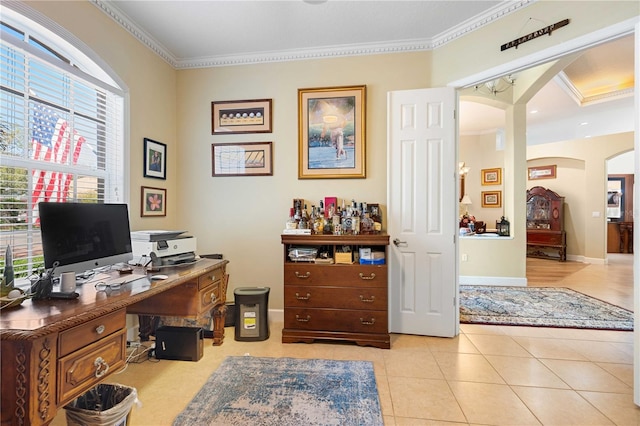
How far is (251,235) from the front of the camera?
3.22 meters

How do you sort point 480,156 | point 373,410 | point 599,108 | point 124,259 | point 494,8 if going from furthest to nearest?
1. point 480,156
2. point 599,108
3. point 494,8
4. point 124,259
5. point 373,410

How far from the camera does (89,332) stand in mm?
1323

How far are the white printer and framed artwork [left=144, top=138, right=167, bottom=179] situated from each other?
83cm

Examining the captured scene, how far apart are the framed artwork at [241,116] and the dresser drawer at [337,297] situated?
70.5 inches

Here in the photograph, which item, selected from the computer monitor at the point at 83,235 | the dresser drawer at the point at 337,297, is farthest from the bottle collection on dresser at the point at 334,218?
the computer monitor at the point at 83,235

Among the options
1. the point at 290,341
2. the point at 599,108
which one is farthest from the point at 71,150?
the point at 599,108

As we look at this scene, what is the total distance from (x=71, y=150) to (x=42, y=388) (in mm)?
1755

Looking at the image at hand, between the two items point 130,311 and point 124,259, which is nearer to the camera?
point 124,259

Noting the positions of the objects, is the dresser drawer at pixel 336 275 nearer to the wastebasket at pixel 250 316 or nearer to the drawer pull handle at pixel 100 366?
the wastebasket at pixel 250 316

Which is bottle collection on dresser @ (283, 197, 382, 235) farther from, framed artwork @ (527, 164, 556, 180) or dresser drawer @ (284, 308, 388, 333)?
framed artwork @ (527, 164, 556, 180)

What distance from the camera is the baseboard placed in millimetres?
4562

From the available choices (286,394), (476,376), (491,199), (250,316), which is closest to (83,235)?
(250,316)

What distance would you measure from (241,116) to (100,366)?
8.49 feet

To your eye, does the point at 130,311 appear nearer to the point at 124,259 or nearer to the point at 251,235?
the point at 124,259
